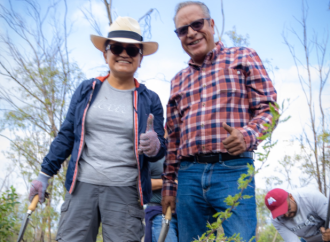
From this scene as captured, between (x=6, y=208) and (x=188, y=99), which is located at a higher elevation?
(x=188, y=99)

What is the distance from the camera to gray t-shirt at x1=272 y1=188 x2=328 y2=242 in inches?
156

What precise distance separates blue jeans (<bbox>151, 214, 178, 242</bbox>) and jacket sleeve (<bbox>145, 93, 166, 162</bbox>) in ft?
2.74

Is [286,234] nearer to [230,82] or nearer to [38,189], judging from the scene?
[230,82]

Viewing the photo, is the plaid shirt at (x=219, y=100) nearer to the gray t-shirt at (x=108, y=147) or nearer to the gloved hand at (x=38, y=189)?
the gray t-shirt at (x=108, y=147)

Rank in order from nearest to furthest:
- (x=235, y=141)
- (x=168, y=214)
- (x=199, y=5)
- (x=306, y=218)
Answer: (x=235, y=141) → (x=168, y=214) → (x=199, y=5) → (x=306, y=218)

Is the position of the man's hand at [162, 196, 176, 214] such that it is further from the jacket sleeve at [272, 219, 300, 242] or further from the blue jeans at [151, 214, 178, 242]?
the jacket sleeve at [272, 219, 300, 242]

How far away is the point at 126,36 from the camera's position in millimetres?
2586

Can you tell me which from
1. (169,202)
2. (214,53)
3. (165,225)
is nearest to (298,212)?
(169,202)

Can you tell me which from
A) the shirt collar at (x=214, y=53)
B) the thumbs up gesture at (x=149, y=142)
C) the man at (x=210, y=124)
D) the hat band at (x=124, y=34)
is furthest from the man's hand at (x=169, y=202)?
the hat band at (x=124, y=34)

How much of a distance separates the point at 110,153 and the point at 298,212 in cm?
303

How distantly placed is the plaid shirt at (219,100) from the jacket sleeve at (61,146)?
2.76ft

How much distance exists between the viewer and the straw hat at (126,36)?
8.45 ft

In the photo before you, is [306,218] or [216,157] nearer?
[216,157]

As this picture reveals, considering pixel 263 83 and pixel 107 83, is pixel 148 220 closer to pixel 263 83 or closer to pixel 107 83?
pixel 107 83
